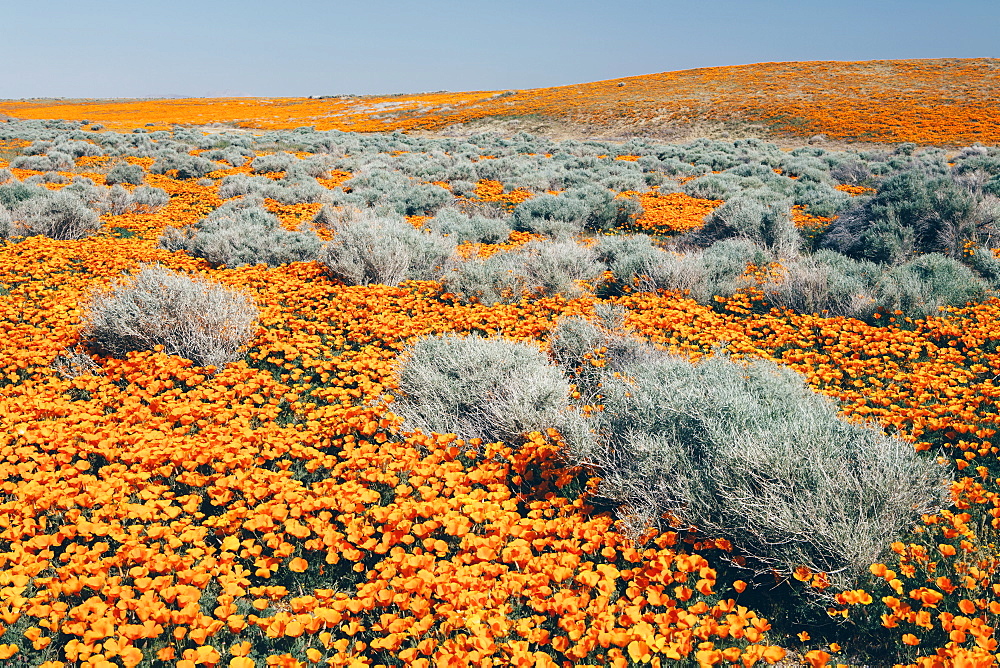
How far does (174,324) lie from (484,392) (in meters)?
3.01

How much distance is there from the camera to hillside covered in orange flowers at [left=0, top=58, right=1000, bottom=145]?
29.6m

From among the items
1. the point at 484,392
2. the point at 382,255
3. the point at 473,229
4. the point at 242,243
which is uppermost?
the point at 473,229

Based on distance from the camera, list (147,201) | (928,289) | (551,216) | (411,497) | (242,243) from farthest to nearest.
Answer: (147,201) < (551,216) < (242,243) < (928,289) < (411,497)

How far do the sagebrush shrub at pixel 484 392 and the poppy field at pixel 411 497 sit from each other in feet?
0.43

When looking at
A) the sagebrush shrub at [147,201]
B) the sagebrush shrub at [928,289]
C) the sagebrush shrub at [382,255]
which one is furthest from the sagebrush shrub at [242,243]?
the sagebrush shrub at [928,289]

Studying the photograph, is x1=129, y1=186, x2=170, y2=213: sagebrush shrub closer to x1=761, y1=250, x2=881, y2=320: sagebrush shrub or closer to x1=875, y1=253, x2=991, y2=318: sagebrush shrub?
x1=761, y1=250, x2=881, y2=320: sagebrush shrub

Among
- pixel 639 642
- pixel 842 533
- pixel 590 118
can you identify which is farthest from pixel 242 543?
pixel 590 118

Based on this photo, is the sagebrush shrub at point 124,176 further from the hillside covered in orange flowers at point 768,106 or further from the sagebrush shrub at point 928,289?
the hillside covered in orange flowers at point 768,106

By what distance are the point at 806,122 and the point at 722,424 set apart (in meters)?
34.1

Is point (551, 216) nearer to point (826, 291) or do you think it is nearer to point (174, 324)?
point (826, 291)

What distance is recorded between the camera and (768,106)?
35.3 meters

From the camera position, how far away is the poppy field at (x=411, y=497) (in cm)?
239

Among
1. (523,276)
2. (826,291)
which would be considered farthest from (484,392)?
(826,291)

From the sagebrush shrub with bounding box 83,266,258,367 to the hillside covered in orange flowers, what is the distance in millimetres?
30545
